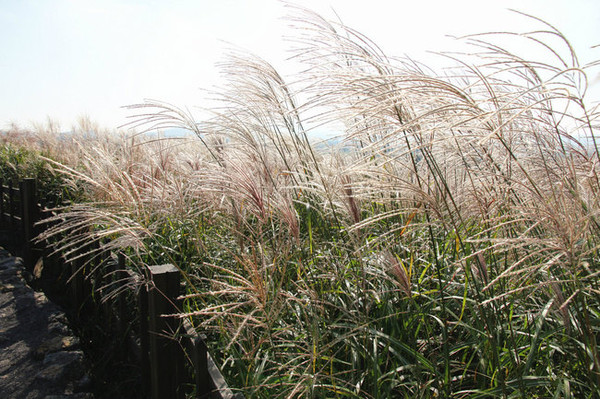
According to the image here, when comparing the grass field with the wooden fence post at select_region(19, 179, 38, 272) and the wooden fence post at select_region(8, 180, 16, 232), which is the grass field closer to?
the wooden fence post at select_region(19, 179, 38, 272)

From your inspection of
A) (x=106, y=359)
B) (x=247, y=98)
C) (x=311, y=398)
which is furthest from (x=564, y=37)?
(x=106, y=359)

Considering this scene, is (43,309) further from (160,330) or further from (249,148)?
(249,148)

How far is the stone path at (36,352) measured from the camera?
8.77ft

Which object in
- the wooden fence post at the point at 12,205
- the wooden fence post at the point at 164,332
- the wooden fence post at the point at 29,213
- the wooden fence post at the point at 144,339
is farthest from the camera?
the wooden fence post at the point at 12,205

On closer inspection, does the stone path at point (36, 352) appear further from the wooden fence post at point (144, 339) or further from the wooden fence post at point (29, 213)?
the wooden fence post at point (29, 213)

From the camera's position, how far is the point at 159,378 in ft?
6.06

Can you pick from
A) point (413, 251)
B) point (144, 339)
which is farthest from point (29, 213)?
point (413, 251)

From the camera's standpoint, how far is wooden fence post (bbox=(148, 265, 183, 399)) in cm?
174

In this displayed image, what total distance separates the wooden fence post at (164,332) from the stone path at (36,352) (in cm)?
104

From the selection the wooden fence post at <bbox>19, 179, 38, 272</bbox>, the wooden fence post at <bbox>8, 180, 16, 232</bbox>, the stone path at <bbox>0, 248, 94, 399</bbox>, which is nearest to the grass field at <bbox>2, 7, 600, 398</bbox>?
the stone path at <bbox>0, 248, 94, 399</bbox>

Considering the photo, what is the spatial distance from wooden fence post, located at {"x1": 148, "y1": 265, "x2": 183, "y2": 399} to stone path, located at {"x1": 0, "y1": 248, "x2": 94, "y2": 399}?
3.40 ft

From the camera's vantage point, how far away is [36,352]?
309cm

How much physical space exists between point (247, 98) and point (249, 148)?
10.8 inches

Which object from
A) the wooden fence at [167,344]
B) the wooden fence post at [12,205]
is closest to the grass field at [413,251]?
the wooden fence at [167,344]
